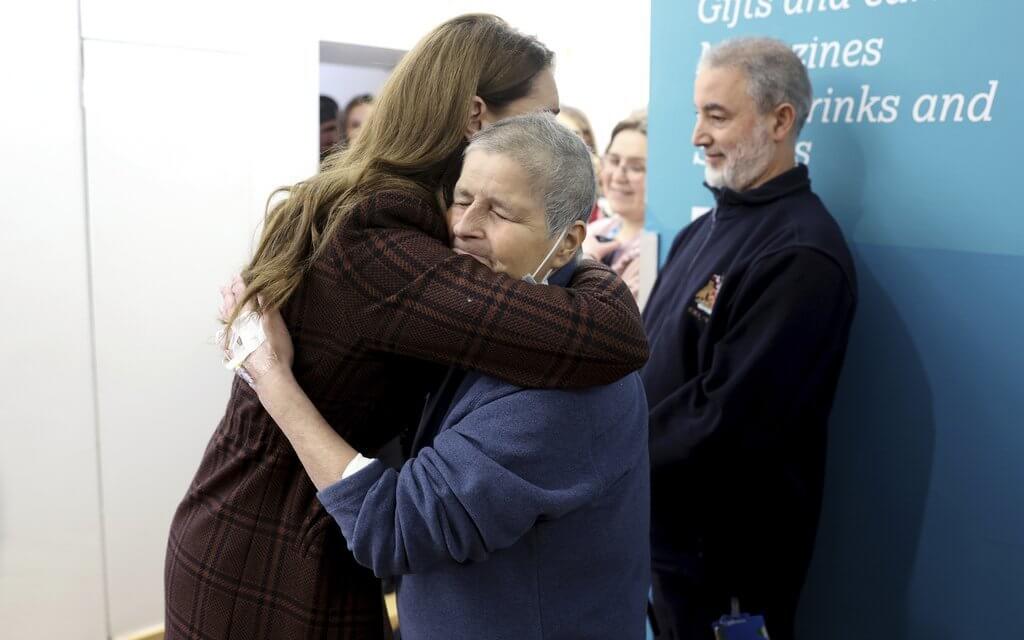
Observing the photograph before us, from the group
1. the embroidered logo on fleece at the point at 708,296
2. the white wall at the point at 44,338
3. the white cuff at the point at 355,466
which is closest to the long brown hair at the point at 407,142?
the white cuff at the point at 355,466

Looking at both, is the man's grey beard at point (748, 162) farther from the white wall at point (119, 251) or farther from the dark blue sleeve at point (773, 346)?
the white wall at point (119, 251)

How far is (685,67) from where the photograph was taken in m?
2.58

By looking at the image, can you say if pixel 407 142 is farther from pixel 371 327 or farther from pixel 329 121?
pixel 329 121

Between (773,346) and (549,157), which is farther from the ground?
(549,157)

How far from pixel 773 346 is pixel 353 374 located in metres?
1.07

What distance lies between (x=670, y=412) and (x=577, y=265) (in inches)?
35.7

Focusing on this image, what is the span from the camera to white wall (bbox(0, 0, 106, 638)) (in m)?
2.44

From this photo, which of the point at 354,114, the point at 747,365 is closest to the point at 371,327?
the point at 747,365

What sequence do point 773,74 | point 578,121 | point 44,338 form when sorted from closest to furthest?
point 773,74, point 44,338, point 578,121

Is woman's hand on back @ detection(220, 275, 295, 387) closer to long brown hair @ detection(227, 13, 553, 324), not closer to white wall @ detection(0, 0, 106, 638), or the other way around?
long brown hair @ detection(227, 13, 553, 324)

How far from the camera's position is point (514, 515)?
3.55ft

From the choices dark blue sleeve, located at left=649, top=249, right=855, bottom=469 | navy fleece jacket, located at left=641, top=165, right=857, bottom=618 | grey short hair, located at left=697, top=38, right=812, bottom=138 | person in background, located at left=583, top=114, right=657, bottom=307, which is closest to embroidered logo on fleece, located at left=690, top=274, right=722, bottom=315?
navy fleece jacket, located at left=641, top=165, right=857, bottom=618

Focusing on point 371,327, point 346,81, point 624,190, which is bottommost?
point 371,327

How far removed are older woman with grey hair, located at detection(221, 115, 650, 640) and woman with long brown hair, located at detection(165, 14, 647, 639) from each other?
0.05 metres
